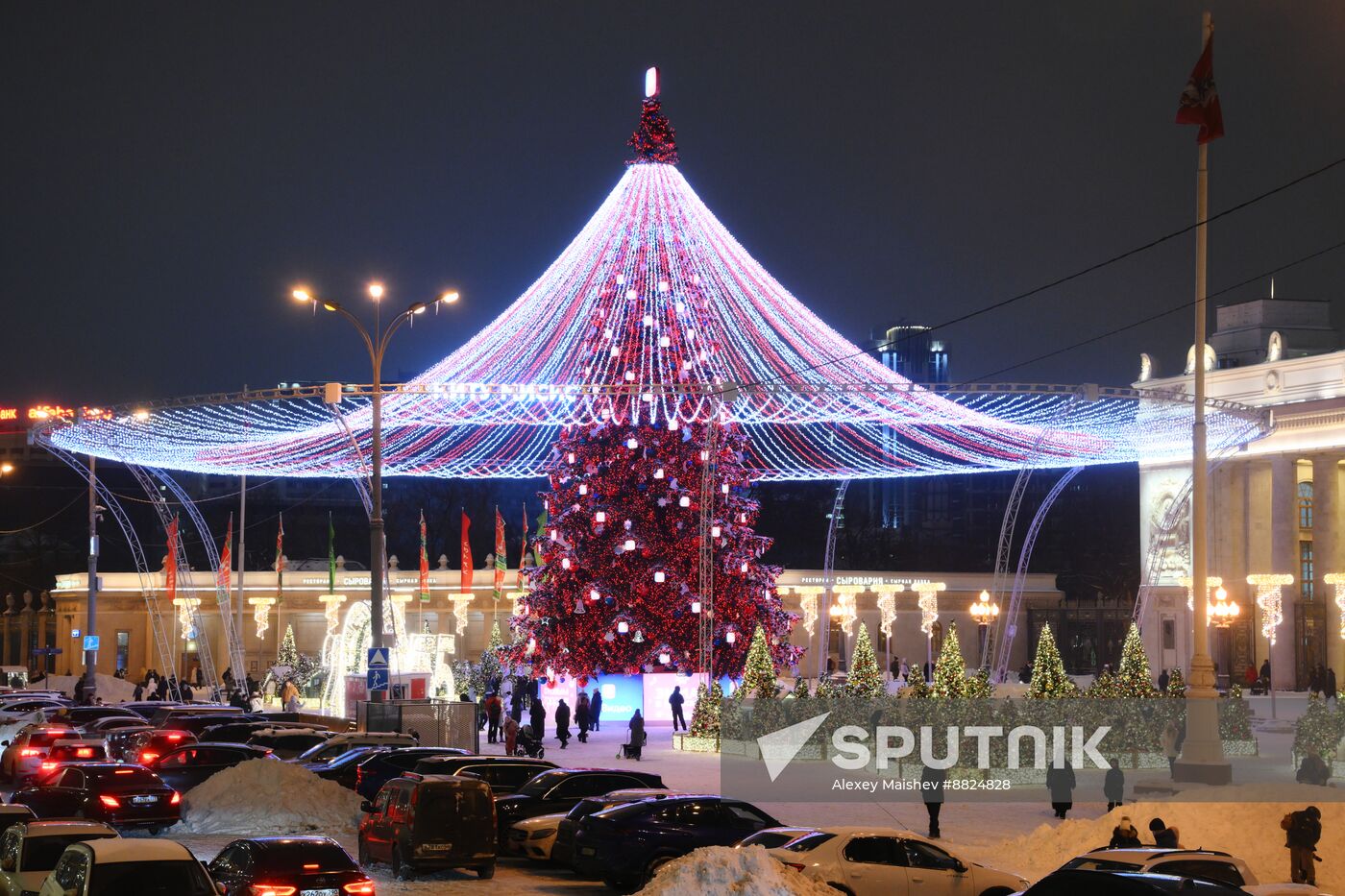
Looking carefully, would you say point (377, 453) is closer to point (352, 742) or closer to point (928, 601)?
point (352, 742)

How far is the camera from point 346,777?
25406 millimetres

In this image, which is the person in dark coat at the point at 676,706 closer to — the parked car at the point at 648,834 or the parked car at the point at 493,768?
the parked car at the point at 493,768

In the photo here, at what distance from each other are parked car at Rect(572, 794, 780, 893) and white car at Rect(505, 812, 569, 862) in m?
1.62

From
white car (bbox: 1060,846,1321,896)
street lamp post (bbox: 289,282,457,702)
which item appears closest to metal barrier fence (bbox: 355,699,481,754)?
street lamp post (bbox: 289,282,457,702)

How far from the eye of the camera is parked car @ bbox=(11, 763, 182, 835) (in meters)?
21.1

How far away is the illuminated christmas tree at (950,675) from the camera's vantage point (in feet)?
95.5

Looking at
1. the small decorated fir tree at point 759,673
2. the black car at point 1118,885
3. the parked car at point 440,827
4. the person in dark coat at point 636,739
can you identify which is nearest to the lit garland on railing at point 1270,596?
the small decorated fir tree at point 759,673

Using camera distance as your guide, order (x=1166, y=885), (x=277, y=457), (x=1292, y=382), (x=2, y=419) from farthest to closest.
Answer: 1. (x=2, y=419)
2. (x=1292, y=382)
3. (x=277, y=457)
4. (x=1166, y=885)

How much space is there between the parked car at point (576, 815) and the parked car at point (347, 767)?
6.87 meters

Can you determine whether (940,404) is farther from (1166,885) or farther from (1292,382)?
(1292,382)

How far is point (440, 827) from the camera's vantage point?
18.3 meters

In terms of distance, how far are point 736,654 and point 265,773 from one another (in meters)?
16.6

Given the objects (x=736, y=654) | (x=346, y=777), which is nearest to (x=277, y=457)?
(x=736, y=654)

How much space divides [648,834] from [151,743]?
1461 centimetres
